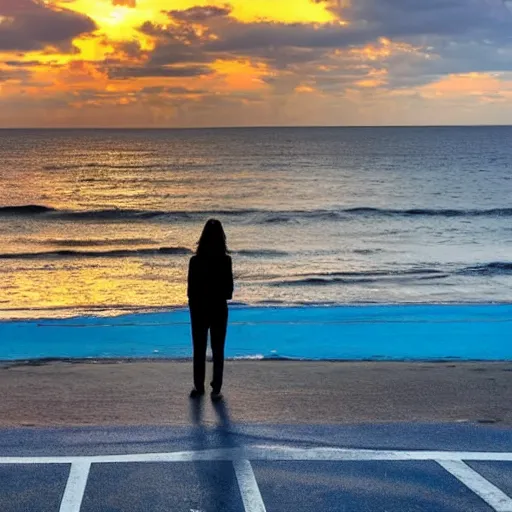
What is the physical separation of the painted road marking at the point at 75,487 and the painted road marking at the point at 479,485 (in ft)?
8.80

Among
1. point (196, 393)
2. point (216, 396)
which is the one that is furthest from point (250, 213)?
point (216, 396)

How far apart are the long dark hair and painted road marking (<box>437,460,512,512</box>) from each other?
9.70ft

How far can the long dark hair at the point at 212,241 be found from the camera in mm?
7562

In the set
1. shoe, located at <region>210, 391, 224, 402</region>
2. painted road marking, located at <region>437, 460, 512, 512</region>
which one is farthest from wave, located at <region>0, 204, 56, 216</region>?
painted road marking, located at <region>437, 460, 512, 512</region>

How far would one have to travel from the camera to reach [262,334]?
11.8 m

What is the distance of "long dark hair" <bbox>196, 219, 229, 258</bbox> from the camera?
7562mm

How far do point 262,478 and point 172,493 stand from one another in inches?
27.1

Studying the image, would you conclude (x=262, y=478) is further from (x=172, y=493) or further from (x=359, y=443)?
(x=359, y=443)

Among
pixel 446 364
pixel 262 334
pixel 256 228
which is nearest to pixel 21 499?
pixel 446 364

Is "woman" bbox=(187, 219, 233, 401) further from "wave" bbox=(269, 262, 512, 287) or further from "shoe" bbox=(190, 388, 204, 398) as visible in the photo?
"wave" bbox=(269, 262, 512, 287)

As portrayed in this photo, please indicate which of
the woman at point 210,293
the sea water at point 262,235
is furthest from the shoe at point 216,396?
the sea water at point 262,235

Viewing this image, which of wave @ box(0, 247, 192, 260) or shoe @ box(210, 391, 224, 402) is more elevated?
shoe @ box(210, 391, 224, 402)

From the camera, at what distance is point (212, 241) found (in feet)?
24.8

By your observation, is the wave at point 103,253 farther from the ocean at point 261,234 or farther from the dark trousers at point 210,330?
the dark trousers at point 210,330
